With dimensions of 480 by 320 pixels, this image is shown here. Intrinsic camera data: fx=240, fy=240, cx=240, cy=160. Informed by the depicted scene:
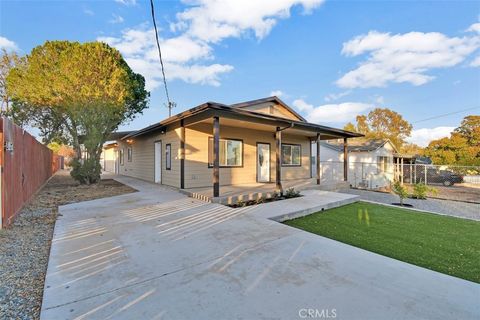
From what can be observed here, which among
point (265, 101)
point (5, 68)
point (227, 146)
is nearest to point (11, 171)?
point (227, 146)

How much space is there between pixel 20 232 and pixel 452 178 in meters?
24.8

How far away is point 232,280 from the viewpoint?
2.52 metres

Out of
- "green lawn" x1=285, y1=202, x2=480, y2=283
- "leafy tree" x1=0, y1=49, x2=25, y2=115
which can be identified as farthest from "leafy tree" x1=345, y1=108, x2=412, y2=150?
"leafy tree" x1=0, y1=49, x2=25, y2=115

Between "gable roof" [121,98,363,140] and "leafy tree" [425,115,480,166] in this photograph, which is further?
"leafy tree" [425,115,480,166]

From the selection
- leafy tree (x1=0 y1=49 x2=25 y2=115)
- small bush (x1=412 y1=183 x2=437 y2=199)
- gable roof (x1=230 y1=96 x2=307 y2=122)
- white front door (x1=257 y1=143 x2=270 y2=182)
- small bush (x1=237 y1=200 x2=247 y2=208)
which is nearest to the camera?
small bush (x1=237 y1=200 x2=247 y2=208)

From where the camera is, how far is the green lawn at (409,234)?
11.1ft

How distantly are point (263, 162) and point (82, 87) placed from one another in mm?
8604

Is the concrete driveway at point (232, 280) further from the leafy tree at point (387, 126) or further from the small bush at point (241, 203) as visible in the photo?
the leafy tree at point (387, 126)

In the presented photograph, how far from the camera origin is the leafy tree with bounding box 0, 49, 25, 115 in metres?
13.9

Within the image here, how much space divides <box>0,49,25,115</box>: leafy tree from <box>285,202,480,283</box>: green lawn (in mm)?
17601

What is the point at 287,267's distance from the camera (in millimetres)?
2857

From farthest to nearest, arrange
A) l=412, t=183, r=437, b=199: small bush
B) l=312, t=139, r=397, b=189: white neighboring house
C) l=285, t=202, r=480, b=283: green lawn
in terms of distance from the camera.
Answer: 1. l=312, t=139, r=397, b=189: white neighboring house
2. l=412, t=183, r=437, b=199: small bush
3. l=285, t=202, r=480, b=283: green lawn

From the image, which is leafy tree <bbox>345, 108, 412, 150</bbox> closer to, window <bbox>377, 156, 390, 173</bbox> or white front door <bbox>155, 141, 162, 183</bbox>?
window <bbox>377, 156, 390, 173</bbox>

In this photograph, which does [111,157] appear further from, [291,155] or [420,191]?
[420,191]
